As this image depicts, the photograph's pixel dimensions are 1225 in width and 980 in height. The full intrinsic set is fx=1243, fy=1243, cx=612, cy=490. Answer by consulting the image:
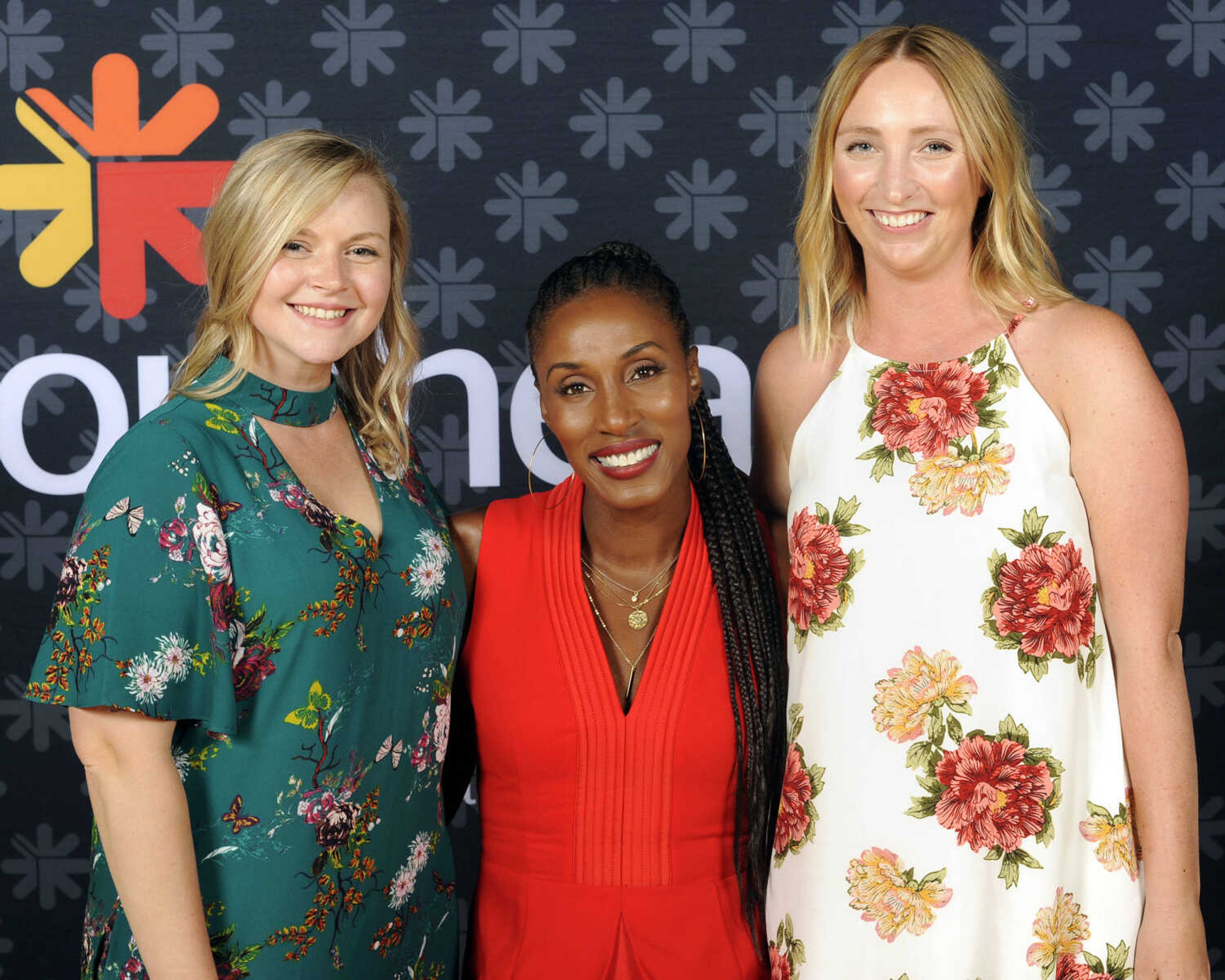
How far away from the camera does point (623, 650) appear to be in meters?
1.79

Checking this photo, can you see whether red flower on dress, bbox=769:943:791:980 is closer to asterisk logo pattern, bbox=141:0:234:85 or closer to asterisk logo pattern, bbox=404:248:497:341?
asterisk logo pattern, bbox=404:248:497:341

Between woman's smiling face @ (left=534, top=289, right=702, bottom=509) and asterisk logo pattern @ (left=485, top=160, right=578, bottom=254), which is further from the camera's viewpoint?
asterisk logo pattern @ (left=485, top=160, right=578, bottom=254)

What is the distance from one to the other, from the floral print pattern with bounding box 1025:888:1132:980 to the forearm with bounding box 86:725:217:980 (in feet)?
3.29

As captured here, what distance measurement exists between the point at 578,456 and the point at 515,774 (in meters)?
0.46

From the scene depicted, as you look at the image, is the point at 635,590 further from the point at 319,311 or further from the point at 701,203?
the point at 701,203

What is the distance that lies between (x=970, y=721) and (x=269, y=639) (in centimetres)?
87

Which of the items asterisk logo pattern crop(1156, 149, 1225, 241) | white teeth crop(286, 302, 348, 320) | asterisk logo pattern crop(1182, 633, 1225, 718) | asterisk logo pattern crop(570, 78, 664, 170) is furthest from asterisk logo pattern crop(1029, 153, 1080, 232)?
white teeth crop(286, 302, 348, 320)

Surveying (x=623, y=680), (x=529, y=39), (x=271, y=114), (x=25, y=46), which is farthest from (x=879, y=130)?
(x=25, y=46)

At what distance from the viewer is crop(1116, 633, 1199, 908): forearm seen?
1549 mm

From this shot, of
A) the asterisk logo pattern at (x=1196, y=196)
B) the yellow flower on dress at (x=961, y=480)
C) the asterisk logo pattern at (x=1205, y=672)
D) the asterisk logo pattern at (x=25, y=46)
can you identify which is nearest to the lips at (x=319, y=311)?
the yellow flower on dress at (x=961, y=480)

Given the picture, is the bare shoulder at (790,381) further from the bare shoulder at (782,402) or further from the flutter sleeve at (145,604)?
the flutter sleeve at (145,604)

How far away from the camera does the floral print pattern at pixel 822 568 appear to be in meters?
1.63

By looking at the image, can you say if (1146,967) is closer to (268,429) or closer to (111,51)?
(268,429)

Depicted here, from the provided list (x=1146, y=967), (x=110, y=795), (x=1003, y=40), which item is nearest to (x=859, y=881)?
(x=1146, y=967)
